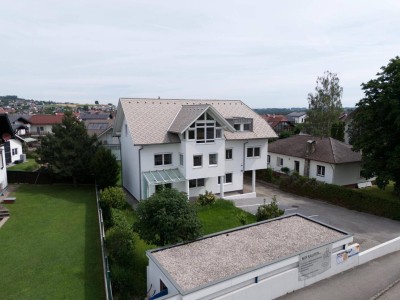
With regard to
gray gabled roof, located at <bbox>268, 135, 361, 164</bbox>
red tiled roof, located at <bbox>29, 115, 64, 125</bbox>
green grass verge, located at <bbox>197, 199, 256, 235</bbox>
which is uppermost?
red tiled roof, located at <bbox>29, 115, 64, 125</bbox>

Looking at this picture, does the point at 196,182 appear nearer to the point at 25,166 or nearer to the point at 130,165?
the point at 130,165

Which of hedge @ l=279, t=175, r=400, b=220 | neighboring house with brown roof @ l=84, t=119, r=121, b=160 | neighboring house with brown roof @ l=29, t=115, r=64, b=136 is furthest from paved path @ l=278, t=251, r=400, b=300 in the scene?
neighboring house with brown roof @ l=29, t=115, r=64, b=136

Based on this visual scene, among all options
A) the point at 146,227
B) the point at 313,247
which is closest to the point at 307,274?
the point at 313,247

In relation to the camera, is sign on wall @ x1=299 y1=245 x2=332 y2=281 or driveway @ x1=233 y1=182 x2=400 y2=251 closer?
sign on wall @ x1=299 y1=245 x2=332 y2=281

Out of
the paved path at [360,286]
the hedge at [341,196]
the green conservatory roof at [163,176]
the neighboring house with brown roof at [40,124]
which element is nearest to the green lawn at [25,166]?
the green conservatory roof at [163,176]

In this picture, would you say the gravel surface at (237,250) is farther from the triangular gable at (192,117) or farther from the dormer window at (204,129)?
the triangular gable at (192,117)

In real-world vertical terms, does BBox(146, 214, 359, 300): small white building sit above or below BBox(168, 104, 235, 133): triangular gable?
below

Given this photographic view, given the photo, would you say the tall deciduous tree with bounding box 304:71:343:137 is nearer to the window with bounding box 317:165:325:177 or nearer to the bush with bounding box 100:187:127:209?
the window with bounding box 317:165:325:177
